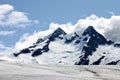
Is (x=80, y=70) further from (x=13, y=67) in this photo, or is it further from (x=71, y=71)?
(x=13, y=67)

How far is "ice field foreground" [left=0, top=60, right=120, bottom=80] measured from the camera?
14047mm

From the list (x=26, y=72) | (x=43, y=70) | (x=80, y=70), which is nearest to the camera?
(x=26, y=72)

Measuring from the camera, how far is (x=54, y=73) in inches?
614

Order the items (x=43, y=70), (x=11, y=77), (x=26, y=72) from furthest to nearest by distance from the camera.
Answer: (x=43, y=70)
(x=26, y=72)
(x=11, y=77)

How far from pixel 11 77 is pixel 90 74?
4.22m

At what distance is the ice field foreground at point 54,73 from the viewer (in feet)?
46.1

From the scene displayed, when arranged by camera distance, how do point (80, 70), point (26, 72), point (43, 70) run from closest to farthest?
point (26, 72) < point (43, 70) < point (80, 70)

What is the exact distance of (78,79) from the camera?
14.3 metres

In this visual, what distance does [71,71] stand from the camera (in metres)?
16.7

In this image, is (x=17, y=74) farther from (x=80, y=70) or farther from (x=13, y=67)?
(x=80, y=70)

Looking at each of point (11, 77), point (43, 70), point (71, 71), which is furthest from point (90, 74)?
point (11, 77)

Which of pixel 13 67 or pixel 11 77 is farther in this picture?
pixel 13 67

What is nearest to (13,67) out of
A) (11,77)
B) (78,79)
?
(11,77)

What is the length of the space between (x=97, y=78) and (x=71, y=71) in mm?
1786
